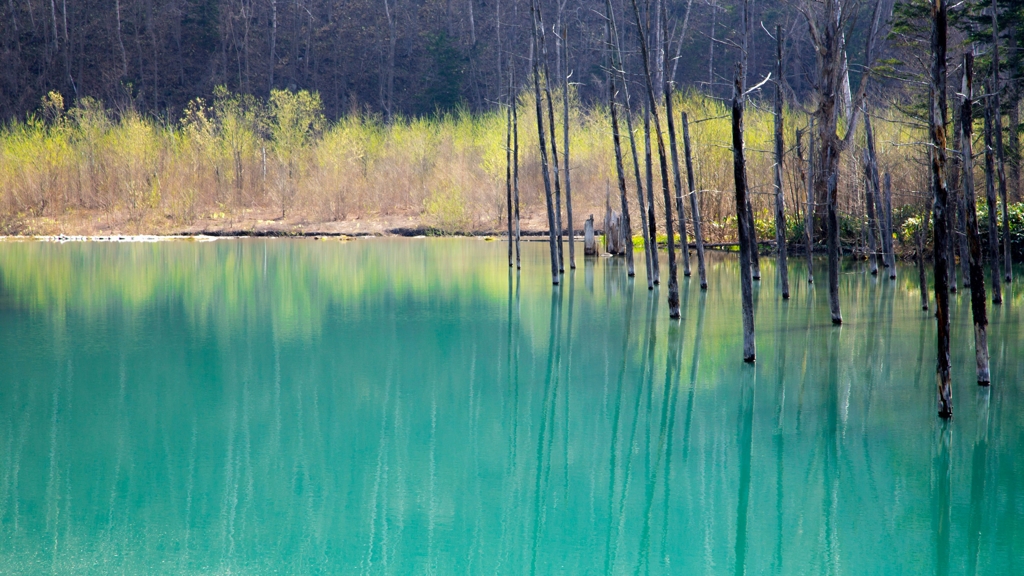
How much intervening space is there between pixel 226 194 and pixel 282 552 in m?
32.3

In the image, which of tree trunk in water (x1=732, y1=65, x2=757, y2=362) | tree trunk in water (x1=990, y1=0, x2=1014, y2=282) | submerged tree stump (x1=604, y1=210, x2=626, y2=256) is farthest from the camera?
submerged tree stump (x1=604, y1=210, x2=626, y2=256)

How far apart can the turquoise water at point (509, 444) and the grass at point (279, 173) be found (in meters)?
18.8

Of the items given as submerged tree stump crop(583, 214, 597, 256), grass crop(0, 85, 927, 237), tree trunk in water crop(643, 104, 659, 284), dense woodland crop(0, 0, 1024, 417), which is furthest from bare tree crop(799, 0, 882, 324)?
grass crop(0, 85, 927, 237)

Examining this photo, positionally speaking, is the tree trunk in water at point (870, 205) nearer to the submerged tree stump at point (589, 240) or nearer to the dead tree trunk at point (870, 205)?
the dead tree trunk at point (870, 205)

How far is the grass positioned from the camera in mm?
31938

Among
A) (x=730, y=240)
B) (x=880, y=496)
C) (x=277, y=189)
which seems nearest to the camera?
(x=880, y=496)

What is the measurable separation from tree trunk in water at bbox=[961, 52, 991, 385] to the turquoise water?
1.25ft

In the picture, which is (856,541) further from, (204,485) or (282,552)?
(204,485)

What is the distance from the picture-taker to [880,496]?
5.55 metres

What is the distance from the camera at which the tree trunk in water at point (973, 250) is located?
681 centimetres

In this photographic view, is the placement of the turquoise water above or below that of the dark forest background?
below

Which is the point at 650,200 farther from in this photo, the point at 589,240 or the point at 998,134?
the point at 589,240

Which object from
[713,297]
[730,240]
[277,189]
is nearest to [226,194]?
[277,189]

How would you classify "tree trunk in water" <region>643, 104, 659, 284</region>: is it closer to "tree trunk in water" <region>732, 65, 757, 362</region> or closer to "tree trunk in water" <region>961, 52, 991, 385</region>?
"tree trunk in water" <region>732, 65, 757, 362</region>
